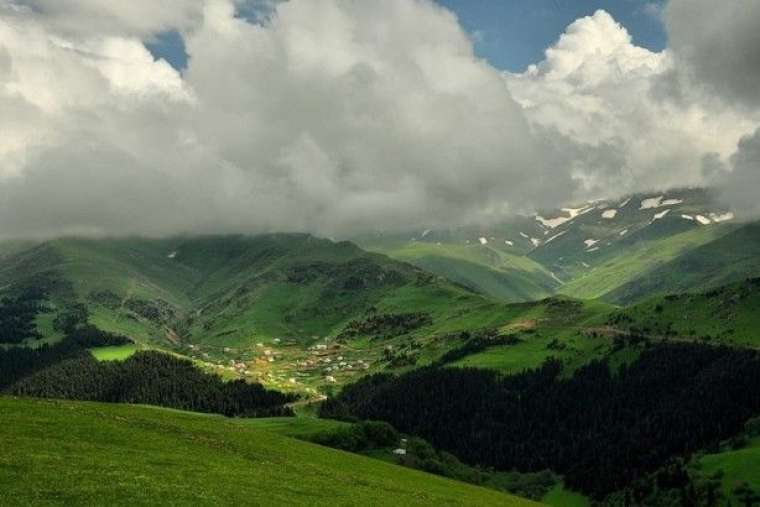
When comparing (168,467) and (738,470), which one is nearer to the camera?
(168,467)

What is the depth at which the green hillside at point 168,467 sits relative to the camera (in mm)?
47812

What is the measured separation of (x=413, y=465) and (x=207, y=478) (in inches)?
3696

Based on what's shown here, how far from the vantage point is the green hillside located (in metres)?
47.8

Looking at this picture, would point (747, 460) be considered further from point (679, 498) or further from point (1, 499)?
point (1, 499)

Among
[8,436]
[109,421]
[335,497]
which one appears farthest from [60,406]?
[335,497]

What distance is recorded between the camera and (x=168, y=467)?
58781 mm

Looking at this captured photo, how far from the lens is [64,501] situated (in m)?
43.5

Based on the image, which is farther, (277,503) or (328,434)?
(328,434)

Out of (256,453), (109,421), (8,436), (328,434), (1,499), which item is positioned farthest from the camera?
(328,434)

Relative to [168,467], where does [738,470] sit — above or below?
below

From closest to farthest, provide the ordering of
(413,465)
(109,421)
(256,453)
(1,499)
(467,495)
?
(1,499), (109,421), (256,453), (467,495), (413,465)

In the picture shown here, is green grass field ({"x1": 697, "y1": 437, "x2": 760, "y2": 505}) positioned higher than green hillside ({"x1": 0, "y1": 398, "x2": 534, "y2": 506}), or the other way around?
green hillside ({"x1": 0, "y1": 398, "x2": 534, "y2": 506})

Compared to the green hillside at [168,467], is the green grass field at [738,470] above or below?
below

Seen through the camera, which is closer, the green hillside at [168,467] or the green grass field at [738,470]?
the green hillside at [168,467]
